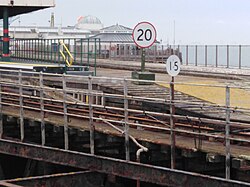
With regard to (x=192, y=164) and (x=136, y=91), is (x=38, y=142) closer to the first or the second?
(x=136, y=91)

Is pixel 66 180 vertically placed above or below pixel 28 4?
below

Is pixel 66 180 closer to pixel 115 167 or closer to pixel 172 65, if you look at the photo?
pixel 115 167

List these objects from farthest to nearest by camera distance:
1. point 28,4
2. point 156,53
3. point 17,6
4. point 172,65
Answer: point 156,53 < point 17,6 < point 28,4 < point 172,65

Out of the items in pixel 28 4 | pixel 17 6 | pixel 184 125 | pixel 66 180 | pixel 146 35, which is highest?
pixel 28 4

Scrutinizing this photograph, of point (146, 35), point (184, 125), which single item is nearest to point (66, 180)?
point (184, 125)

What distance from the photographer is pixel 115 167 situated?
1134cm

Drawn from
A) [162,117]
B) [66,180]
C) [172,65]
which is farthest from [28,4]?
[172,65]

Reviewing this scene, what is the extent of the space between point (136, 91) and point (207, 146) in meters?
6.64

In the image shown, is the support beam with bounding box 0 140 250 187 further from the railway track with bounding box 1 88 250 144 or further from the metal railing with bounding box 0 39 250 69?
the metal railing with bounding box 0 39 250 69

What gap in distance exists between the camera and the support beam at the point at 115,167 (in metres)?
9.92

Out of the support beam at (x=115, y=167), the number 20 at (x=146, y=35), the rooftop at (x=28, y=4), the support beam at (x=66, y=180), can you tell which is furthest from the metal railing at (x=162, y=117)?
the rooftop at (x=28, y=4)

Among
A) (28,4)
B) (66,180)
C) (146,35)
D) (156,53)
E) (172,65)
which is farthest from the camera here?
(156,53)

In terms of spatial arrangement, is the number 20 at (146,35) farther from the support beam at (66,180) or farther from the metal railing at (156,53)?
the metal railing at (156,53)

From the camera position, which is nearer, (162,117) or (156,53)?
(162,117)
